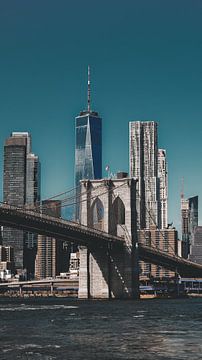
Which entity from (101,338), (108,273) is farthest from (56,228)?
(101,338)

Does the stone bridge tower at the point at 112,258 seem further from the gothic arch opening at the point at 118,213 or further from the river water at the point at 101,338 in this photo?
the river water at the point at 101,338

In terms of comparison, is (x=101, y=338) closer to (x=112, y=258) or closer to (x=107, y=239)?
(x=107, y=239)

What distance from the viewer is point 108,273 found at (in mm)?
108250

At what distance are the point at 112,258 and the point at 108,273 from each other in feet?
7.68

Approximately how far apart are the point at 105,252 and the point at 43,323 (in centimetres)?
5279

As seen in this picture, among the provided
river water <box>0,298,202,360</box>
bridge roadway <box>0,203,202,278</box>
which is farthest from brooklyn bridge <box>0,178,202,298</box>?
river water <box>0,298,202,360</box>

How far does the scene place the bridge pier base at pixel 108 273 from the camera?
355ft

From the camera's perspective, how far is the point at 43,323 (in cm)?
5562

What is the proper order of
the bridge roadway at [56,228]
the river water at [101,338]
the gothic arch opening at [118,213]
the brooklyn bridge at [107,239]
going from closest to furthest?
the river water at [101,338] < the bridge roadway at [56,228] < the brooklyn bridge at [107,239] < the gothic arch opening at [118,213]

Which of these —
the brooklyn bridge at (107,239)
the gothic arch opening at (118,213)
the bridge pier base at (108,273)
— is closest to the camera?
the brooklyn bridge at (107,239)

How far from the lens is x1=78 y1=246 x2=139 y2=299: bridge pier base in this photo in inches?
4259

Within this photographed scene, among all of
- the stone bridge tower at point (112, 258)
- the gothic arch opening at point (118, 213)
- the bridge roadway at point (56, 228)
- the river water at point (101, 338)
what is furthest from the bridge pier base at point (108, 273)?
the river water at point (101, 338)

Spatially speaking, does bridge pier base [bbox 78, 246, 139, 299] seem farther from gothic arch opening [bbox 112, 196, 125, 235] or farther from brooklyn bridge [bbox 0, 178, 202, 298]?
gothic arch opening [bbox 112, 196, 125, 235]

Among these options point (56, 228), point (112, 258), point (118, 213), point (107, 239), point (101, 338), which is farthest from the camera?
point (118, 213)
